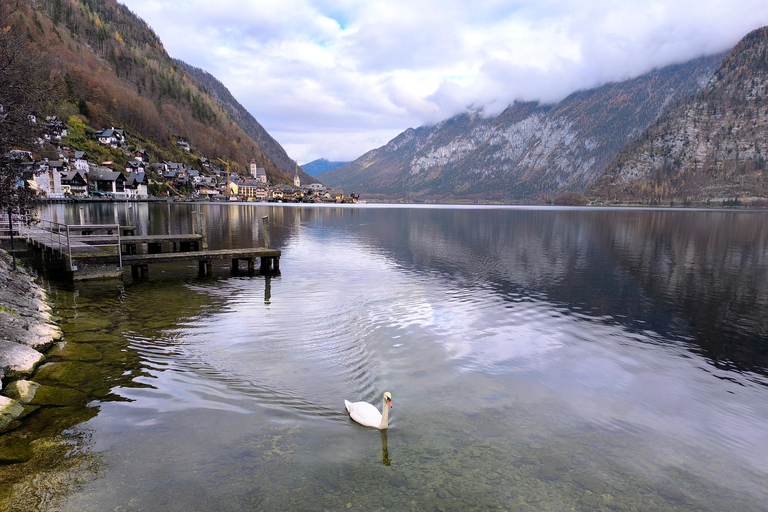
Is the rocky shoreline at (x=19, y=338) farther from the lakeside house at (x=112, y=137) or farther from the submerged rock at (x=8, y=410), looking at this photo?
the lakeside house at (x=112, y=137)

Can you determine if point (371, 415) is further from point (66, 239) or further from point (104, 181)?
point (104, 181)

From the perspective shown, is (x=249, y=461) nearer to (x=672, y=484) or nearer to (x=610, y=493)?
(x=610, y=493)

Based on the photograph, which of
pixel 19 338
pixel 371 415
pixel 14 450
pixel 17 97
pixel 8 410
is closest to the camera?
pixel 14 450

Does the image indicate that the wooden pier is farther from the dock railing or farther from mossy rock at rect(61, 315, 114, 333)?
mossy rock at rect(61, 315, 114, 333)

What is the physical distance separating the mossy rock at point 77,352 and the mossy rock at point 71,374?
1.35ft

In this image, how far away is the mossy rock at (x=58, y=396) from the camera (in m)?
9.13

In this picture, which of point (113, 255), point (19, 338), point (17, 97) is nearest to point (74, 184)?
point (113, 255)

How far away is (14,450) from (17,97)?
1121 cm

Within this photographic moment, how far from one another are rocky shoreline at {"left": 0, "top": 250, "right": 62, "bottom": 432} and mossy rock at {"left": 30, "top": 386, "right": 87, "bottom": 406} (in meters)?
0.15

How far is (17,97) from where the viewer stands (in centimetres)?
1259

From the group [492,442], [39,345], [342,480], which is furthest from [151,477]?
[39,345]

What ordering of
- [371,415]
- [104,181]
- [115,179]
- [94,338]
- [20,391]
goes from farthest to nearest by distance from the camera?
[104,181], [115,179], [94,338], [371,415], [20,391]

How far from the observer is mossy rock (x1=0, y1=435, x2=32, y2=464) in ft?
23.3

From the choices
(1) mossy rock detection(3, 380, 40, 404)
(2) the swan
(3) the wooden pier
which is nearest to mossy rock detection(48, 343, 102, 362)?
(1) mossy rock detection(3, 380, 40, 404)
